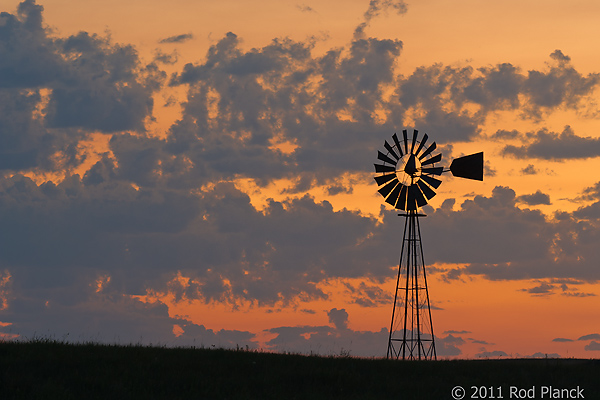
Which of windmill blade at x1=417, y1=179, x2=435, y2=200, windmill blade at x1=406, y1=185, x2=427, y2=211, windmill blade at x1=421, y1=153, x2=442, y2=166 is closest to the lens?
windmill blade at x1=406, y1=185, x2=427, y2=211

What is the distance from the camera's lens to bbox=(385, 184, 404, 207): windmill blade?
50.5 metres

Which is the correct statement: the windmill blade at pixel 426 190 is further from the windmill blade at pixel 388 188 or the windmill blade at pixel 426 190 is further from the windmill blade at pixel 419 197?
the windmill blade at pixel 388 188

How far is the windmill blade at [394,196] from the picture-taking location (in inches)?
1988

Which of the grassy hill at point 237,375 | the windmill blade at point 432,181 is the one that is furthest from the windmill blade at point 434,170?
the grassy hill at point 237,375

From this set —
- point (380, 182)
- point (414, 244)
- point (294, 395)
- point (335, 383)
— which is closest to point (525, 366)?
point (335, 383)

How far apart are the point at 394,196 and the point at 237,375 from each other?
2192 centimetres

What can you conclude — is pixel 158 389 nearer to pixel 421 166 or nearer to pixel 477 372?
pixel 477 372

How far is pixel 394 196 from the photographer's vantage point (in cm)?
5059

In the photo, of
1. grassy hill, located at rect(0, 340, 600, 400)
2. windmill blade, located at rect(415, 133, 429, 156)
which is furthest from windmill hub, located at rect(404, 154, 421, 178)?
grassy hill, located at rect(0, 340, 600, 400)

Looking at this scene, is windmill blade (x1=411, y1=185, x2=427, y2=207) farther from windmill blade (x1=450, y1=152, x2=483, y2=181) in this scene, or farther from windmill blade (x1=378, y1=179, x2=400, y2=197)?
windmill blade (x1=450, y1=152, x2=483, y2=181)

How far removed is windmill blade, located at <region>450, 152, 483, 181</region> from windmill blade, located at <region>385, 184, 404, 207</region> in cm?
→ 352

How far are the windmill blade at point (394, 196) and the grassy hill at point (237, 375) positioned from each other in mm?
15979

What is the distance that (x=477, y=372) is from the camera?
113ft

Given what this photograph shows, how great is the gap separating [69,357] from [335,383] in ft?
34.9
